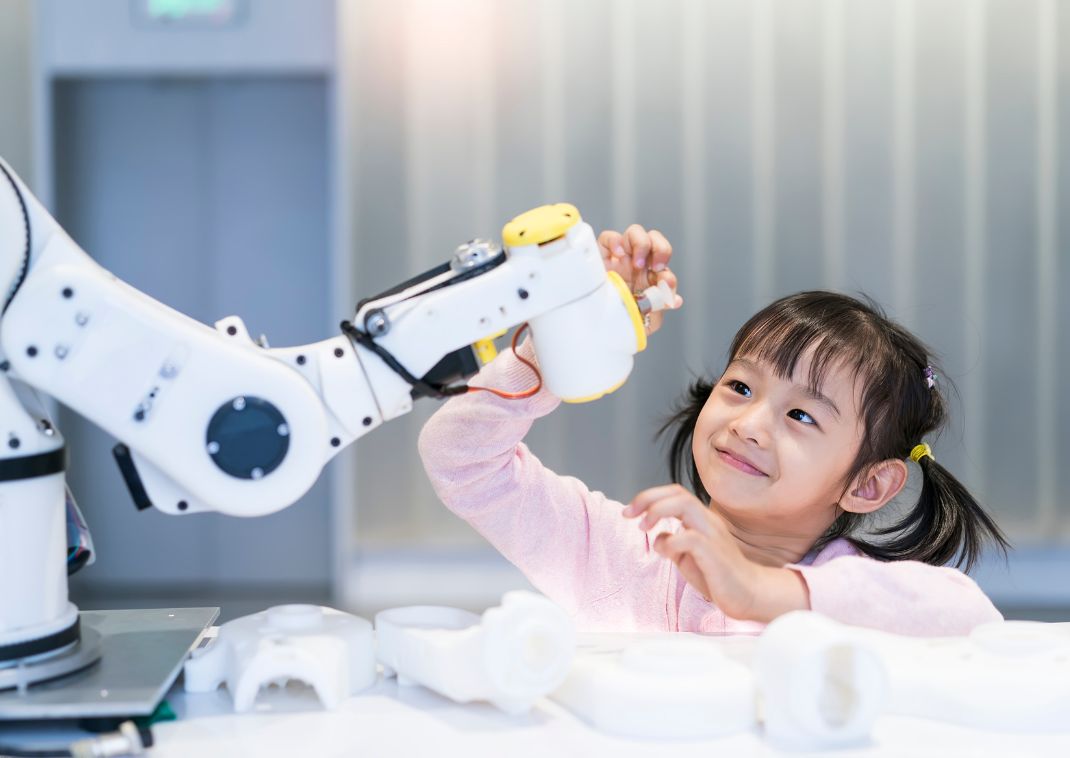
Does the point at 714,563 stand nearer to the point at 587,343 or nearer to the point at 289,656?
the point at 587,343

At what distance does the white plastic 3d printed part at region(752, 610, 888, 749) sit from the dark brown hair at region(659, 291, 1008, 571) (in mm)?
563

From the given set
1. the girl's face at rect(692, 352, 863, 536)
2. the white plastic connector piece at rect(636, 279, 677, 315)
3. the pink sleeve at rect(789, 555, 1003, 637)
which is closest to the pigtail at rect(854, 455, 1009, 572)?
the girl's face at rect(692, 352, 863, 536)

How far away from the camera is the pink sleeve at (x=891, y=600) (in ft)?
3.12

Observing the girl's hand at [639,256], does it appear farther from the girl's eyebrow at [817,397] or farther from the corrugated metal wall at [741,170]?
the corrugated metal wall at [741,170]

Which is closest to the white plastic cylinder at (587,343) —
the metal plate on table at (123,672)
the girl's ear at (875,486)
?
the metal plate on table at (123,672)

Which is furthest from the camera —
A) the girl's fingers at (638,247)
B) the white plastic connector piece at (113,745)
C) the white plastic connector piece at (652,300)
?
the girl's fingers at (638,247)

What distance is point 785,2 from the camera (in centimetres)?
261

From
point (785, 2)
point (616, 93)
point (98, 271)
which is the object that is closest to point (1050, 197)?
point (785, 2)

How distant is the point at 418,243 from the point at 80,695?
6.53 ft

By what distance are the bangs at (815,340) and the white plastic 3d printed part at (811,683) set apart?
1.84 feet

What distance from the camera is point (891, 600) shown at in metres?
0.96

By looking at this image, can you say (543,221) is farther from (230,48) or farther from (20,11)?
(20,11)

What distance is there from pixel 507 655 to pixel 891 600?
384mm

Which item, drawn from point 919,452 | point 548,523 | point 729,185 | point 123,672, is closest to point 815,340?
point 919,452
